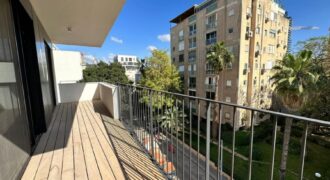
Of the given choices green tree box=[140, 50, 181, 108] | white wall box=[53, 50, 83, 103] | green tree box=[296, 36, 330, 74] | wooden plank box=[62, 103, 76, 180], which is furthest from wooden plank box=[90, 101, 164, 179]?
green tree box=[140, 50, 181, 108]

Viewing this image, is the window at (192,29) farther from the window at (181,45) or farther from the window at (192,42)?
the window at (181,45)

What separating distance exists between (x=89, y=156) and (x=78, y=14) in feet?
9.26

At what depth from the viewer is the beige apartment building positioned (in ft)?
45.4

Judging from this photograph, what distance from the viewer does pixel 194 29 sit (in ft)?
58.0

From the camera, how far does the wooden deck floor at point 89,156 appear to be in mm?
1923

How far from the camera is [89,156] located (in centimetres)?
229

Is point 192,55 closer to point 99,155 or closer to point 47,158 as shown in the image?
point 99,155

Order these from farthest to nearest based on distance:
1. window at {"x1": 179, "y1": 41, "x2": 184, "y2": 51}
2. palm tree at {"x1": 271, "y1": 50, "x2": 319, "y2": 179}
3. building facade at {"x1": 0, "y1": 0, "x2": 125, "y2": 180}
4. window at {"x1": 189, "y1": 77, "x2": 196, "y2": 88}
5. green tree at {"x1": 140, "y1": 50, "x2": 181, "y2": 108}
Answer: window at {"x1": 179, "y1": 41, "x2": 184, "y2": 51}, window at {"x1": 189, "y1": 77, "x2": 196, "y2": 88}, green tree at {"x1": 140, "y1": 50, "x2": 181, "y2": 108}, palm tree at {"x1": 271, "y1": 50, "x2": 319, "y2": 179}, building facade at {"x1": 0, "y1": 0, "x2": 125, "y2": 180}

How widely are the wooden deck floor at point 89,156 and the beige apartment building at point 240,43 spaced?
1075 cm

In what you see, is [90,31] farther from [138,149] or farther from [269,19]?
[269,19]

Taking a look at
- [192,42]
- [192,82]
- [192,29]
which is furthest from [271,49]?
[192,82]

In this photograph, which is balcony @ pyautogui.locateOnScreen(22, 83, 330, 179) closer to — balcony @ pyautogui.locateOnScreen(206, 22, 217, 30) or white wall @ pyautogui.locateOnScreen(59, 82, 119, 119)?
white wall @ pyautogui.locateOnScreen(59, 82, 119, 119)

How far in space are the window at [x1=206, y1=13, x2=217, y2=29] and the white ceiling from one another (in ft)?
43.6

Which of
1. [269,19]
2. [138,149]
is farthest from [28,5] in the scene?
[269,19]
